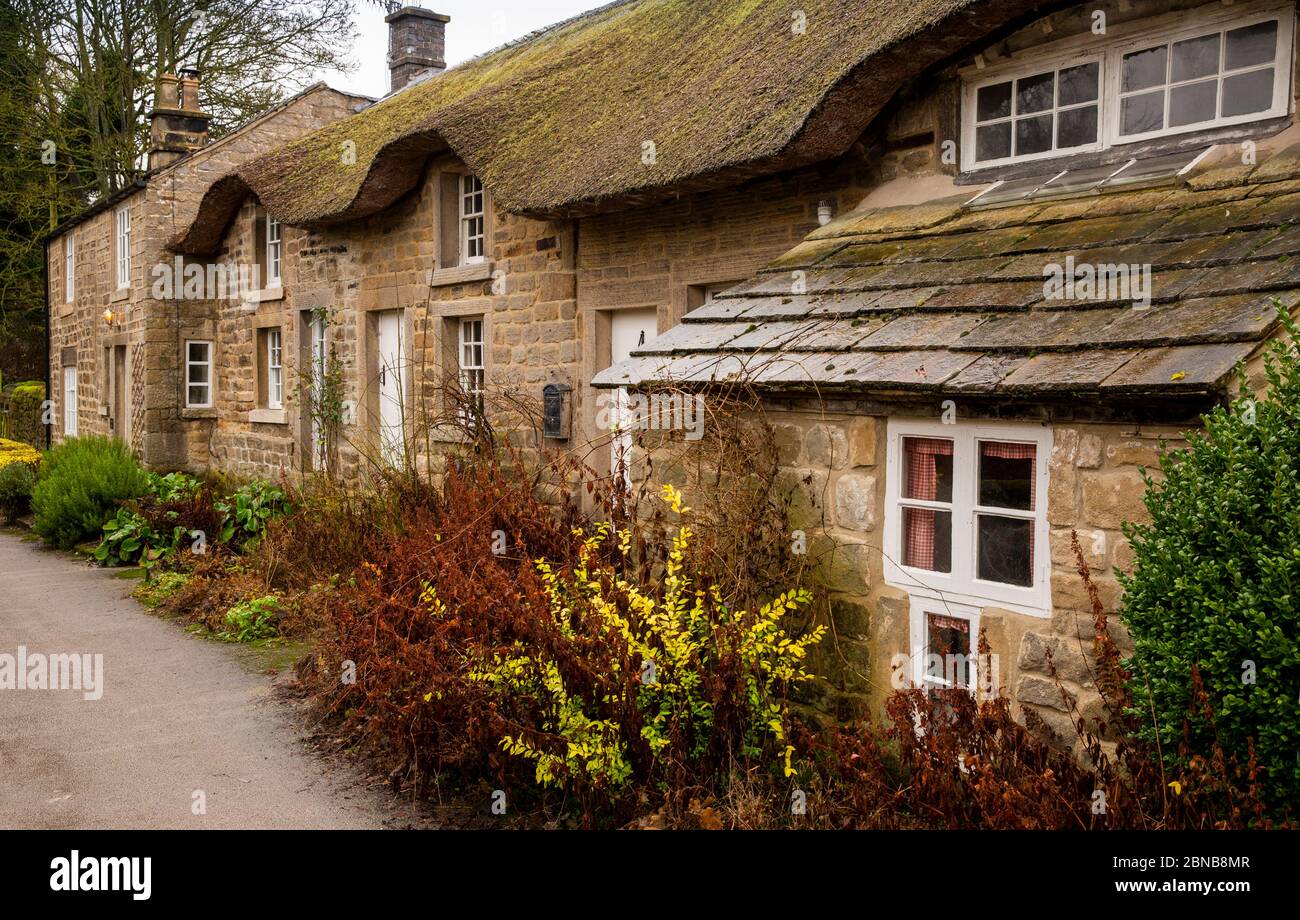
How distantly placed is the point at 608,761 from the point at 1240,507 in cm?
264

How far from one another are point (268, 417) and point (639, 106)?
7.86m

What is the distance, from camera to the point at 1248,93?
5461mm

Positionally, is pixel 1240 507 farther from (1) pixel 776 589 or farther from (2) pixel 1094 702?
(1) pixel 776 589

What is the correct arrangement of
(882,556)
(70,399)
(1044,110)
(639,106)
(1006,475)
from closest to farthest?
(1006,475), (882,556), (1044,110), (639,106), (70,399)

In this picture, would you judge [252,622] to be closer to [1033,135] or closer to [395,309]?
[395,309]

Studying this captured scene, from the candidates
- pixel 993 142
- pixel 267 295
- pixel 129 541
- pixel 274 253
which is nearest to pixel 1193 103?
pixel 993 142

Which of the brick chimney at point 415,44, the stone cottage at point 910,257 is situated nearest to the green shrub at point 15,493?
the stone cottage at point 910,257

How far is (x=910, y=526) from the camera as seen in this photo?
5094 millimetres

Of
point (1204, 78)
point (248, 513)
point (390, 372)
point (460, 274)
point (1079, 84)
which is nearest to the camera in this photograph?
point (1204, 78)

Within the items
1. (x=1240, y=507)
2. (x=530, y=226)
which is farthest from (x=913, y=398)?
(x=530, y=226)

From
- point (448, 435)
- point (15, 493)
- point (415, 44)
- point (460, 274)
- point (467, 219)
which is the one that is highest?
point (415, 44)

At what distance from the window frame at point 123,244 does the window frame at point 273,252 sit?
11.2 ft

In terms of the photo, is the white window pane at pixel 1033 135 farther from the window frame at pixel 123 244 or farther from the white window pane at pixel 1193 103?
the window frame at pixel 123 244

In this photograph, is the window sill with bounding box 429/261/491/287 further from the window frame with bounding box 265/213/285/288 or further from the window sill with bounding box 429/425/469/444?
the window frame with bounding box 265/213/285/288
